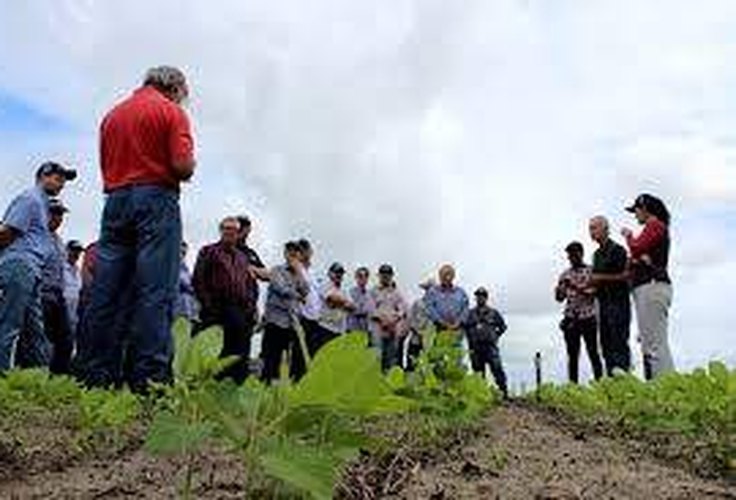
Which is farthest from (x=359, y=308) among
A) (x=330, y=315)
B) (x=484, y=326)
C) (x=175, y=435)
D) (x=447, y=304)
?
(x=175, y=435)

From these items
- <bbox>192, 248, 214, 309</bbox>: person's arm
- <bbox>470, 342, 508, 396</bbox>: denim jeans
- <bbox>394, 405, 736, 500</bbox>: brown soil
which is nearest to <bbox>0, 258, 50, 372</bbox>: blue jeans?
<bbox>192, 248, 214, 309</bbox>: person's arm

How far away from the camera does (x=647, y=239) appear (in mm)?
11945

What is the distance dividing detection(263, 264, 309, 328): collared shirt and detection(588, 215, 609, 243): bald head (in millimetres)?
2918

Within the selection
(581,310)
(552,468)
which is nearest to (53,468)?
(552,468)

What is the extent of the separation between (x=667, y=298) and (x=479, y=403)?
656 centimetres

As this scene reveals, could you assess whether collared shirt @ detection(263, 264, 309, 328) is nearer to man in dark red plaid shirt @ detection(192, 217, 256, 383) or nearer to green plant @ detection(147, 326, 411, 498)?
man in dark red plaid shirt @ detection(192, 217, 256, 383)

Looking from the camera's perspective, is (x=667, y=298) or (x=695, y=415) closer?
(x=695, y=415)

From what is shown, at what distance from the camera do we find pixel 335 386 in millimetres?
1179

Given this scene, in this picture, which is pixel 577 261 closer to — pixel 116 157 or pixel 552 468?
pixel 116 157

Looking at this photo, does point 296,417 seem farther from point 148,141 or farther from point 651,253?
point 651,253

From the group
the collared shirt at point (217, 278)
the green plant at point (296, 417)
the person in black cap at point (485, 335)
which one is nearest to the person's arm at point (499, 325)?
the person in black cap at point (485, 335)

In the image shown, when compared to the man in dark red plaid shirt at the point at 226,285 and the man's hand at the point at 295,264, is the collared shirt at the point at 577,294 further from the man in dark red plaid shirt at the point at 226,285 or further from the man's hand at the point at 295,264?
the man in dark red plaid shirt at the point at 226,285

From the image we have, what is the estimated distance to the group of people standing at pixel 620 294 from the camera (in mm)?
11859

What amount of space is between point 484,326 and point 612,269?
5333mm
